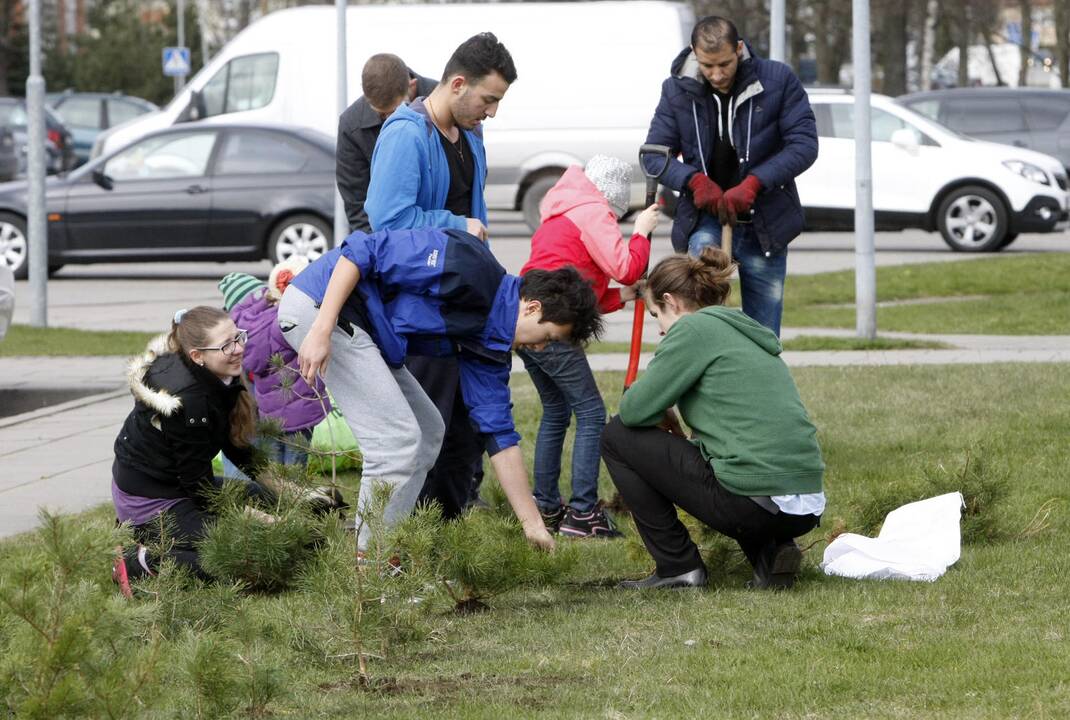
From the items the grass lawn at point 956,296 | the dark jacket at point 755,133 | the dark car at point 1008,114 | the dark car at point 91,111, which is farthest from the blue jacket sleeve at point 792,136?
the dark car at point 91,111

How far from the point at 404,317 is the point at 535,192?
52.0 feet

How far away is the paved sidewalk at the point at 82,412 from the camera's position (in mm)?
7492

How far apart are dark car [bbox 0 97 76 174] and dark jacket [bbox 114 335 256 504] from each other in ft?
A: 79.9

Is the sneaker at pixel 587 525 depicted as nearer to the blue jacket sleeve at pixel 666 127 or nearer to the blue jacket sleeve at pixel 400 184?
the blue jacket sleeve at pixel 400 184

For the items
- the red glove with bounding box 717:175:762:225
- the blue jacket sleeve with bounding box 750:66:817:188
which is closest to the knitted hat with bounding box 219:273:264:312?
the red glove with bounding box 717:175:762:225

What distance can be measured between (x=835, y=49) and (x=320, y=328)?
4188 centimetres

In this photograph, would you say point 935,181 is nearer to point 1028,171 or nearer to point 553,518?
point 1028,171

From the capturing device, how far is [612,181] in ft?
21.7

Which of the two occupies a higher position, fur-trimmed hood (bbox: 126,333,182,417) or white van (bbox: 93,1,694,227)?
white van (bbox: 93,1,694,227)

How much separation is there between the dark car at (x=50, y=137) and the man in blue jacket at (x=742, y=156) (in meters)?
23.3

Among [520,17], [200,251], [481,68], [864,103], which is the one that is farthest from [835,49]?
[481,68]

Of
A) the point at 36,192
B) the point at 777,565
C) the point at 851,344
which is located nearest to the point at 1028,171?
the point at 851,344

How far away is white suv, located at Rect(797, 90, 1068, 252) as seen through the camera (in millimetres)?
18219

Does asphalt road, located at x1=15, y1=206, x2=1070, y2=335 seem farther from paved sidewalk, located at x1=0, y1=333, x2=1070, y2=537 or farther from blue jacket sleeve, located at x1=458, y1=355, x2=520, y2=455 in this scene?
blue jacket sleeve, located at x1=458, y1=355, x2=520, y2=455
